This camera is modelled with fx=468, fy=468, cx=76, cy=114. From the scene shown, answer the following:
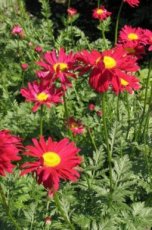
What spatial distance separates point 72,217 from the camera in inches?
89.7

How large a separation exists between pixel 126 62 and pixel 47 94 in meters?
0.48

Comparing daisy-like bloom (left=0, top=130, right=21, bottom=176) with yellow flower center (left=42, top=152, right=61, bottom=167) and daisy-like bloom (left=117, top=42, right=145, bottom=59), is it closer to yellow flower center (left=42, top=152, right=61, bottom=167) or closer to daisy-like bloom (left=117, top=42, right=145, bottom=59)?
yellow flower center (left=42, top=152, right=61, bottom=167)

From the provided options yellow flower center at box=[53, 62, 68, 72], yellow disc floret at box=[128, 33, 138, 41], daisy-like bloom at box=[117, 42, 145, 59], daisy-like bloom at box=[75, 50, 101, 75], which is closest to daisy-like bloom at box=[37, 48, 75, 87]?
yellow flower center at box=[53, 62, 68, 72]

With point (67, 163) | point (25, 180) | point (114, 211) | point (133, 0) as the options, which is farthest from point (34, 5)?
point (67, 163)

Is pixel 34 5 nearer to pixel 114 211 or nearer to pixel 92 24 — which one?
pixel 92 24

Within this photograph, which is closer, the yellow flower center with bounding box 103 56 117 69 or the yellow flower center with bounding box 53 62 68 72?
the yellow flower center with bounding box 103 56 117 69

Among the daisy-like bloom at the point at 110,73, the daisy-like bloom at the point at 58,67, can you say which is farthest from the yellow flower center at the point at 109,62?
the daisy-like bloom at the point at 58,67

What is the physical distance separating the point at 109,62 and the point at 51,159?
43 cm

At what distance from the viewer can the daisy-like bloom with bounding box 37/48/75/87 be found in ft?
6.40

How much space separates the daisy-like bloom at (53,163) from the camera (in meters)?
1.53

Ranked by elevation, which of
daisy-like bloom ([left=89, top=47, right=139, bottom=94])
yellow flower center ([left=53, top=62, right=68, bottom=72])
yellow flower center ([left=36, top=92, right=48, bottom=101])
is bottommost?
daisy-like bloom ([left=89, top=47, right=139, bottom=94])

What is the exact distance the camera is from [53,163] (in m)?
1.59

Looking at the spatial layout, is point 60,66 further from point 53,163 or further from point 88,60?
point 53,163

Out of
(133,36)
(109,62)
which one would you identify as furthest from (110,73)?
(133,36)
